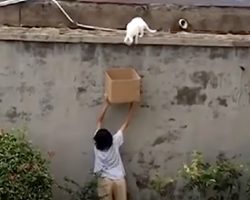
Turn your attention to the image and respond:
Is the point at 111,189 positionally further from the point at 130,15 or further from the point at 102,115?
the point at 130,15

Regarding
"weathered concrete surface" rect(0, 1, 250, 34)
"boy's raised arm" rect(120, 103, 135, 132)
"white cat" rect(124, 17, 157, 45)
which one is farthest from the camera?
"weathered concrete surface" rect(0, 1, 250, 34)

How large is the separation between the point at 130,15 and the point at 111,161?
60.3 inches

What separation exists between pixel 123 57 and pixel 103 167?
1.10 m

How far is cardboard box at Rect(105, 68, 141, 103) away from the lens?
7754 millimetres

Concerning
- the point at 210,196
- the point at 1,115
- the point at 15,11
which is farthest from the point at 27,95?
the point at 210,196

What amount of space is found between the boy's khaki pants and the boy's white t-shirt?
5cm

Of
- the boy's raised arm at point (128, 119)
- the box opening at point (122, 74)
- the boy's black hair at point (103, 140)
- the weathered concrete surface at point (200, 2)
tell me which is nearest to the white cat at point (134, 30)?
the box opening at point (122, 74)

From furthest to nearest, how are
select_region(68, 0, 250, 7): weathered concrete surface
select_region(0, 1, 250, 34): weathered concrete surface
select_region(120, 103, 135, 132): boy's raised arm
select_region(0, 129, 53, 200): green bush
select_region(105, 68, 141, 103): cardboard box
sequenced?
1. select_region(68, 0, 250, 7): weathered concrete surface
2. select_region(0, 1, 250, 34): weathered concrete surface
3. select_region(120, 103, 135, 132): boy's raised arm
4. select_region(105, 68, 141, 103): cardboard box
5. select_region(0, 129, 53, 200): green bush

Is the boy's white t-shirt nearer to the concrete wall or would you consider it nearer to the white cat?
the concrete wall

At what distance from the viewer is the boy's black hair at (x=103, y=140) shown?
7.78 meters

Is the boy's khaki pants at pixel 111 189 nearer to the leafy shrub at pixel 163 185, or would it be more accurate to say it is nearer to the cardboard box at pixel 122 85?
the leafy shrub at pixel 163 185

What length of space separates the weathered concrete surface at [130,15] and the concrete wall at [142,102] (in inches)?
16.5

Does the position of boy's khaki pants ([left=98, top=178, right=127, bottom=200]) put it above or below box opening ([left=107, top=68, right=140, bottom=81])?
below

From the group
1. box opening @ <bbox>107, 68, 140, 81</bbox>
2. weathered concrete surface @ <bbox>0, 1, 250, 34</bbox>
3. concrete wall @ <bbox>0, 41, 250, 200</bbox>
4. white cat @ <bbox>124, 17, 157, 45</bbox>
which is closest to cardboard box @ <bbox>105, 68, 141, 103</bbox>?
box opening @ <bbox>107, 68, 140, 81</bbox>
